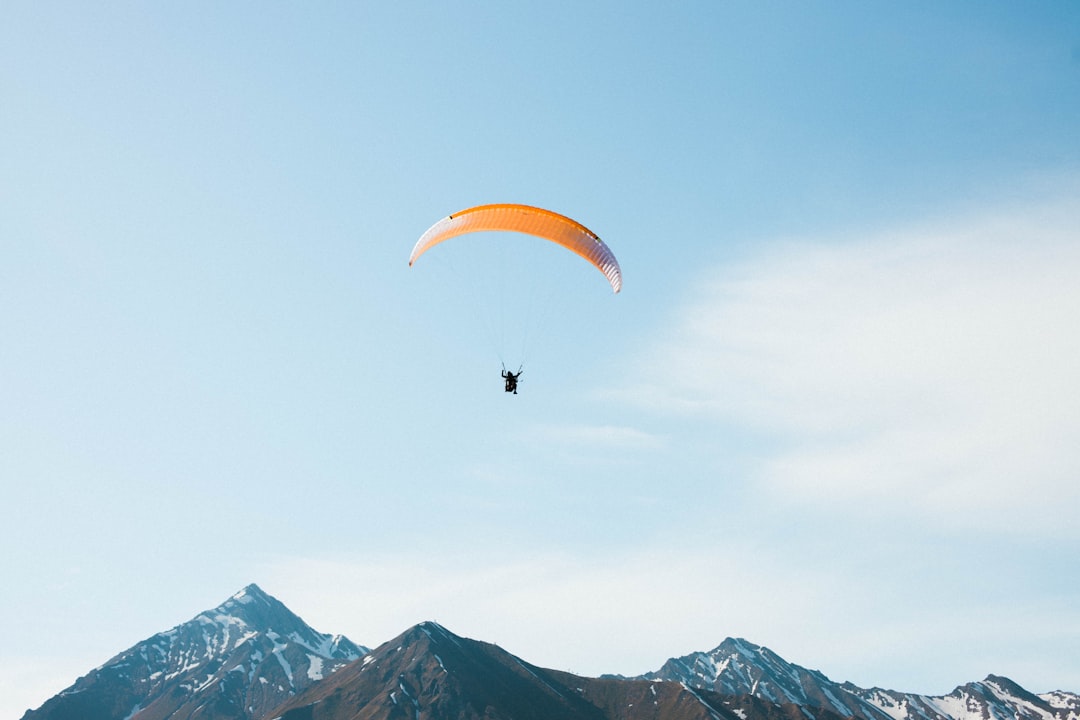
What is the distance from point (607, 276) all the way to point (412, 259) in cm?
1141

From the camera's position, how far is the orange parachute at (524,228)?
1982 inches

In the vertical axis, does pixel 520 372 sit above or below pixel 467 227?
below

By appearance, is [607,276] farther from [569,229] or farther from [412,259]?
[412,259]

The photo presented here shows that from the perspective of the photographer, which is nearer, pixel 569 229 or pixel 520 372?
pixel 569 229

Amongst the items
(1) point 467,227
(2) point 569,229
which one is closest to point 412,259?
(1) point 467,227

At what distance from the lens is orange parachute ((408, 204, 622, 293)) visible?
50344 millimetres

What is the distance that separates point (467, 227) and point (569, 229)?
5.70 metres

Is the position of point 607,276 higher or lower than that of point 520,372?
higher

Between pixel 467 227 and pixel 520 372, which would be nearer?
pixel 467 227

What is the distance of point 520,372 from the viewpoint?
54.9 m

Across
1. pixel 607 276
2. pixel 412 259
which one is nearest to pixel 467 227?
pixel 412 259

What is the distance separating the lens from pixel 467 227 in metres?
51.5

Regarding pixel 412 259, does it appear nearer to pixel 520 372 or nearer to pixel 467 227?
pixel 467 227

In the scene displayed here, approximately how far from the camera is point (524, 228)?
51.4 meters
